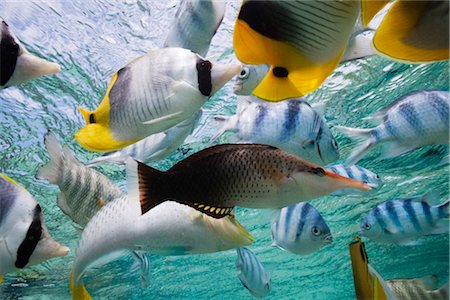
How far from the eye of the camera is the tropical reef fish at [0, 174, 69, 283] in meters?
2.17

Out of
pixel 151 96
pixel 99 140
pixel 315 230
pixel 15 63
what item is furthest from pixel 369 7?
pixel 315 230

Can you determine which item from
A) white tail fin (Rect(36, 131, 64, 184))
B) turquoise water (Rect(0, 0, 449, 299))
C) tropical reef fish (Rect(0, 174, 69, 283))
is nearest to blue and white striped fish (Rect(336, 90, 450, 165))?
turquoise water (Rect(0, 0, 449, 299))

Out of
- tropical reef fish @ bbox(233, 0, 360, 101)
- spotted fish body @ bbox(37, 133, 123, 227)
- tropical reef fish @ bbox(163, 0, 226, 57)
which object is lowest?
spotted fish body @ bbox(37, 133, 123, 227)

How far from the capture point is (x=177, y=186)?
1634 millimetres

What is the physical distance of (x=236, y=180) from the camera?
172cm

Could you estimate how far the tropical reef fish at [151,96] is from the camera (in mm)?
1897

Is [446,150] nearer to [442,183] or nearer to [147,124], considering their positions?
[442,183]

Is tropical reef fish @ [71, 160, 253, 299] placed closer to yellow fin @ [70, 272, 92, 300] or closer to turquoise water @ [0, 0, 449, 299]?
yellow fin @ [70, 272, 92, 300]

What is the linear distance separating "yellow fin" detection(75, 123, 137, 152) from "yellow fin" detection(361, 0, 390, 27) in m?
1.22

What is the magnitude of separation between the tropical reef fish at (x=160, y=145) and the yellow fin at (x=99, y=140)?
4.19 ft

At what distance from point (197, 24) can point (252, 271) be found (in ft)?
15.8


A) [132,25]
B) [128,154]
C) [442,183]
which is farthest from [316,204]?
[128,154]

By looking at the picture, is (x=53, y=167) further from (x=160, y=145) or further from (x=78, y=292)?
(x=78, y=292)

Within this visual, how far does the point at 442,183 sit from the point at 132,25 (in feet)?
54.9
